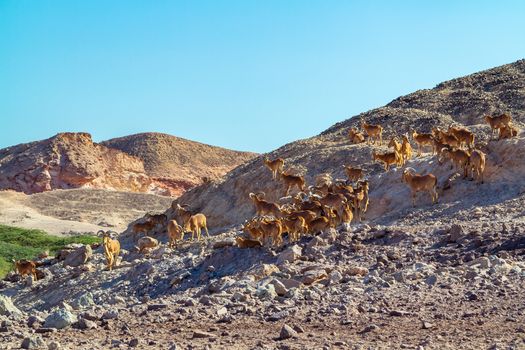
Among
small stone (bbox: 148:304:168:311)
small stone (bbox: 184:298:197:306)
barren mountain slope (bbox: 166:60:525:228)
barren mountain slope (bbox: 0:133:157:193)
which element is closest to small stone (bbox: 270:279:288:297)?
small stone (bbox: 184:298:197:306)

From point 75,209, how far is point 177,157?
38.9m

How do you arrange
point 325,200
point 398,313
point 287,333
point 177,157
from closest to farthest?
point 287,333 → point 398,313 → point 325,200 → point 177,157

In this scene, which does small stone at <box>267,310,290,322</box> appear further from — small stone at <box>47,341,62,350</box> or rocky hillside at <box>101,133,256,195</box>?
rocky hillside at <box>101,133,256,195</box>

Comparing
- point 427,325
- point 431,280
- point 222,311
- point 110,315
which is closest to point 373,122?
point 431,280

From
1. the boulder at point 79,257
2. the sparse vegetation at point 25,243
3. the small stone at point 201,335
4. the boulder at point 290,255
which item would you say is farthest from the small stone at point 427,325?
the sparse vegetation at point 25,243

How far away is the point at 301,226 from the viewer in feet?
59.9

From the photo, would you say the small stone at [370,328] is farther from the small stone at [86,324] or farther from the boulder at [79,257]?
the boulder at [79,257]

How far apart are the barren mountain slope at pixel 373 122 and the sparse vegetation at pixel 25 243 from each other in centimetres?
819

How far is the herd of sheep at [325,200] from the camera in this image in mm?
18469

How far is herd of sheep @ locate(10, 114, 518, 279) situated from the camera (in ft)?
60.6

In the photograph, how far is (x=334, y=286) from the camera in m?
12.5

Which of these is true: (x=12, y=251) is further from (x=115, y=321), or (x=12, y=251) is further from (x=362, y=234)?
(x=115, y=321)

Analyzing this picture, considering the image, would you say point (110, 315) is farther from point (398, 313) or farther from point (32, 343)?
point (398, 313)

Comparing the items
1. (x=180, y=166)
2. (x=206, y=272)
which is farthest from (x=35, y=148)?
(x=206, y=272)
